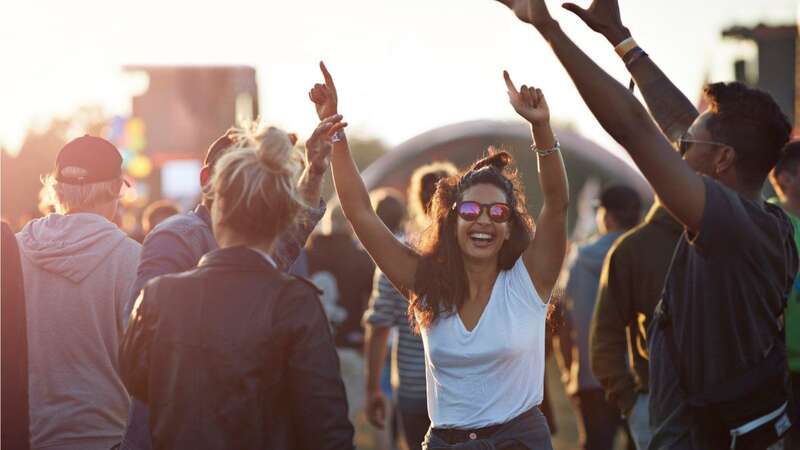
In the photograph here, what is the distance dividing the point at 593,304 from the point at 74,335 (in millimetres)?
4758

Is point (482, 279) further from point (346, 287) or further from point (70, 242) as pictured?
point (346, 287)

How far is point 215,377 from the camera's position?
4.16 meters

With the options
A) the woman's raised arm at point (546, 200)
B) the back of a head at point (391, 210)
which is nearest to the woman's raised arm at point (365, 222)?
the woman's raised arm at point (546, 200)

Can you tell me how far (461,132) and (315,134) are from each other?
99.9ft

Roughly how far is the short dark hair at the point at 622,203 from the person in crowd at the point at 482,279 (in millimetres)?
3786

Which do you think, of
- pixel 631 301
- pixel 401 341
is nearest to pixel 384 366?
pixel 401 341

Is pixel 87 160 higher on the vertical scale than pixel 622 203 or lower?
higher

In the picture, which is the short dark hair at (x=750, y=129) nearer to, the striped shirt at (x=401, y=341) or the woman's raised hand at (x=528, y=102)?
the woman's raised hand at (x=528, y=102)

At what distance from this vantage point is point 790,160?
292 inches

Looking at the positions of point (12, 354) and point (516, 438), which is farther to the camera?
point (516, 438)

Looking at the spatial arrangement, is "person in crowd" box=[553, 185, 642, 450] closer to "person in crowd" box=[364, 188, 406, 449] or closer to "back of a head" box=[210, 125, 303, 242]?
"person in crowd" box=[364, 188, 406, 449]

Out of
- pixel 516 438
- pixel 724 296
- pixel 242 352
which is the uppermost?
pixel 724 296

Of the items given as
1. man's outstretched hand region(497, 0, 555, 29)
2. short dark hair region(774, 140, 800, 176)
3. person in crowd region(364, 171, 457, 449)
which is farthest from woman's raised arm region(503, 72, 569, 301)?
short dark hair region(774, 140, 800, 176)

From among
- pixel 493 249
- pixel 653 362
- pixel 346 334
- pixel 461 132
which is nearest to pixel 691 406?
pixel 653 362
